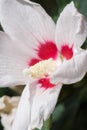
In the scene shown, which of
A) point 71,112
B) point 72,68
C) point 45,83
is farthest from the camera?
point 71,112

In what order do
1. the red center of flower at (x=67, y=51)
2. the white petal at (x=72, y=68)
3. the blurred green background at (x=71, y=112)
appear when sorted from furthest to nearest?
the blurred green background at (x=71, y=112), the red center of flower at (x=67, y=51), the white petal at (x=72, y=68)

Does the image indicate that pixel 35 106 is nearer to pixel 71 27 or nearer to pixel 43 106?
pixel 43 106

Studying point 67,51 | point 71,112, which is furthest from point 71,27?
point 71,112

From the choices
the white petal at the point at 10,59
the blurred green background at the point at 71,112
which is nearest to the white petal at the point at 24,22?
the white petal at the point at 10,59

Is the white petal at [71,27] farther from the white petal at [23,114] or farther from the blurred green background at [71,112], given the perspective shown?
the blurred green background at [71,112]

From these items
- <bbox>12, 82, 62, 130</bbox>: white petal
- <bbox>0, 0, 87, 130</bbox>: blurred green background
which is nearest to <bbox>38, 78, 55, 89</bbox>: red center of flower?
<bbox>12, 82, 62, 130</bbox>: white petal
